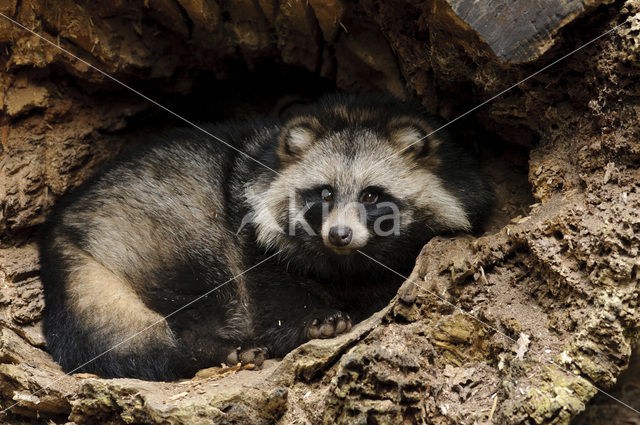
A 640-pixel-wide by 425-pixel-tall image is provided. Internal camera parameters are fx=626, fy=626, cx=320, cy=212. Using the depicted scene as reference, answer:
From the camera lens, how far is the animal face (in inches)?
184

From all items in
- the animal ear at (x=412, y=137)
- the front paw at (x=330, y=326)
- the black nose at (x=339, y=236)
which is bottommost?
the front paw at (x=330, y=326)

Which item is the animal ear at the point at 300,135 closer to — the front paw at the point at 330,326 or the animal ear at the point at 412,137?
the animal ear at the point at 412,137

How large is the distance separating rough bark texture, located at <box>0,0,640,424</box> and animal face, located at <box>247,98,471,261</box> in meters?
0.37

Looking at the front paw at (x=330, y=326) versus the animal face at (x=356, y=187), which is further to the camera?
the animal face at (x=356, y=187)

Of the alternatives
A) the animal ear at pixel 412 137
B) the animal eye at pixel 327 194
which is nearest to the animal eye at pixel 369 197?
the animal eye at pixel 327 194

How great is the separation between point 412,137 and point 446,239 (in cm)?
84

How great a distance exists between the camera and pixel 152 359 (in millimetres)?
4332

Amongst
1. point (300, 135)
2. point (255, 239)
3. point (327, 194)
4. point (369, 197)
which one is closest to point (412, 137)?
point (369, 197)

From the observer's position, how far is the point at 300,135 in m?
5.01

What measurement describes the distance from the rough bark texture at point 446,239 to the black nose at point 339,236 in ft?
1.75

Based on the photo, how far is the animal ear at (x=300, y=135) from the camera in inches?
197

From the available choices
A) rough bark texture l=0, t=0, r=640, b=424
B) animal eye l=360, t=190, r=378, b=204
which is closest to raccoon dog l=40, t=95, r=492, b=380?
animal eye l=360, t=190, r=378, b=204

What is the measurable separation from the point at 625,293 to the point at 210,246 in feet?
10.1

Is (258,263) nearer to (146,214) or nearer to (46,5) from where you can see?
(146,214)
